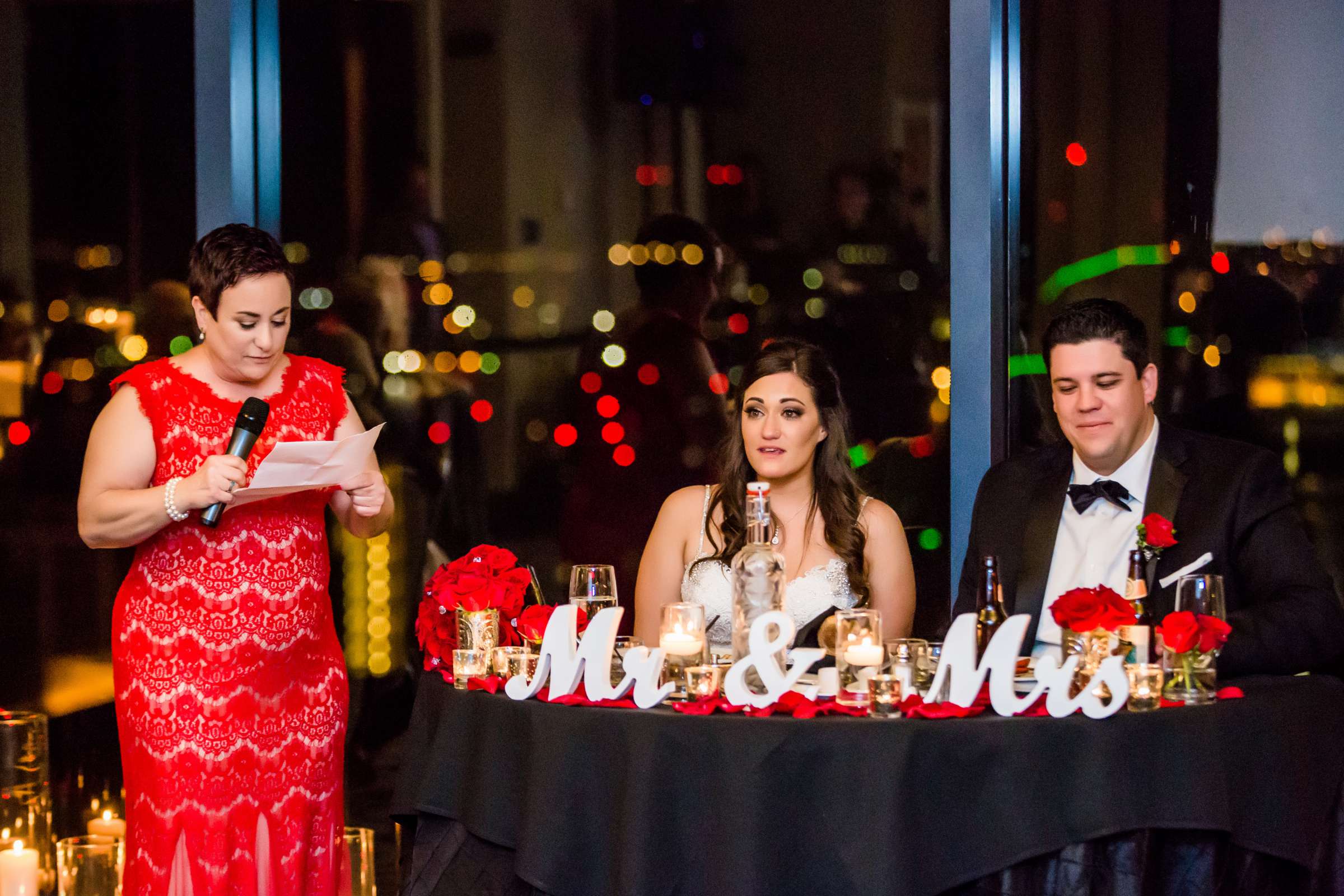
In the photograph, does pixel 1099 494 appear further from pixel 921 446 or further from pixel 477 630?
pixel 477 630

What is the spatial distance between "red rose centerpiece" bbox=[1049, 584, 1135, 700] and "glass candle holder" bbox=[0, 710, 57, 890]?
306 cm

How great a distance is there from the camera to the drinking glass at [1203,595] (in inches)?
94.9

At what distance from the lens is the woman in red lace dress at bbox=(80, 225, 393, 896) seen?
2.88 meters

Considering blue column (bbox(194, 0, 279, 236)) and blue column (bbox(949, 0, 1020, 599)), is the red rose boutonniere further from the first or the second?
blue column (bbox(194, 0, 279, 236))

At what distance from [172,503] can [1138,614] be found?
1845 mm

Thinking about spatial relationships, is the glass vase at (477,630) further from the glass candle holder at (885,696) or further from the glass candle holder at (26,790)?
the glass candle holder at (26,790)

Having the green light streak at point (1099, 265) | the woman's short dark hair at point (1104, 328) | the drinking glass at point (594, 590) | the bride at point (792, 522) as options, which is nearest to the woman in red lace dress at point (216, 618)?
the drinking glass at point (594, 590)

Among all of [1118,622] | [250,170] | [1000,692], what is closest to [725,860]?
[1000,692]

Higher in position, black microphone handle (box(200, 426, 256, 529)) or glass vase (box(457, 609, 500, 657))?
black microphone handle (box(200, 426, 256, 529))

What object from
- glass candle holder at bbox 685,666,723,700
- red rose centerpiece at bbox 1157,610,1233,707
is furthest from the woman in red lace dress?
red rose centerpiece at bbox 1157,610,1233,707

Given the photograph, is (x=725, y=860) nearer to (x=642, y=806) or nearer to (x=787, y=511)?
(x=642, y=806)

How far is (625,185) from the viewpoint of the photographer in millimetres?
4480

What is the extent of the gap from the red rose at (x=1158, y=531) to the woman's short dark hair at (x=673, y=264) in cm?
204

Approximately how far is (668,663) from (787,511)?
3.58 feet
